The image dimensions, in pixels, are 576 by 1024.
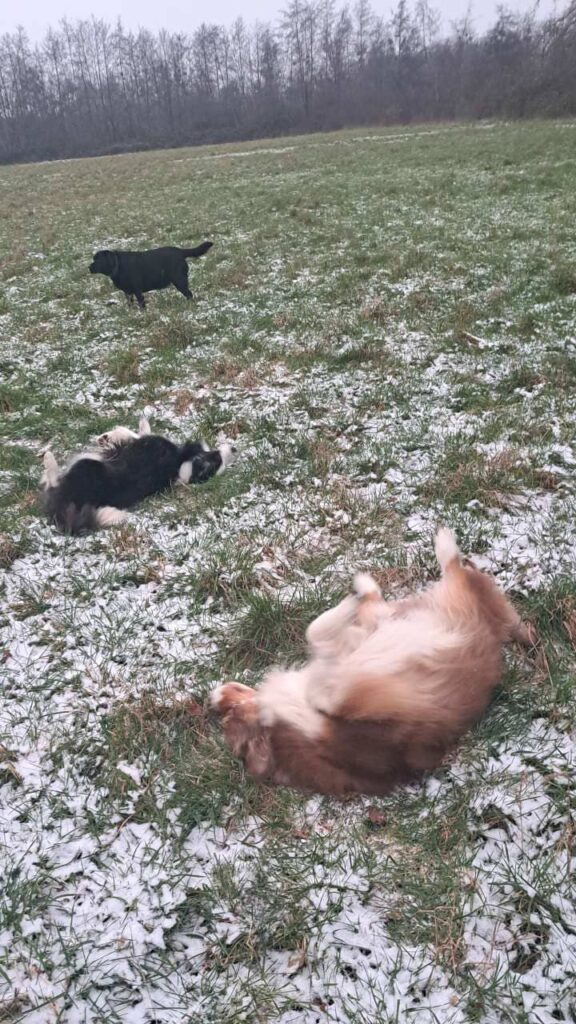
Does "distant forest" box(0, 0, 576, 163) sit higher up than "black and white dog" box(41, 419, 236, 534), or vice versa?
"distant forest" box(0, 0, 576, 163)

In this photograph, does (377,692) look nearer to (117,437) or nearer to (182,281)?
(117,437)

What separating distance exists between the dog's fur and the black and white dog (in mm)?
1806

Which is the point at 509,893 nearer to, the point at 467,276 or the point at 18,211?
the point at 467,276

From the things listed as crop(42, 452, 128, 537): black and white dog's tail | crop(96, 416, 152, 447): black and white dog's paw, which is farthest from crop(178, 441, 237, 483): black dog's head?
crop(42, 452, 128, 537): black and white dog's tail

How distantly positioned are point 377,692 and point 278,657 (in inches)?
31.1

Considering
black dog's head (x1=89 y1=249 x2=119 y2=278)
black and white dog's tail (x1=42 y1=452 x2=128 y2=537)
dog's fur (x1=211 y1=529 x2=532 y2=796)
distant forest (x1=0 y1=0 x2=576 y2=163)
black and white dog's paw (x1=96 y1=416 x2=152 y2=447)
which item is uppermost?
distant forest (x1=0 y1=0 x2=576 y2=163)

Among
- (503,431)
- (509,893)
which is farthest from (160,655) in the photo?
(503,431)

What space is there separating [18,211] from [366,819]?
62.2 feet

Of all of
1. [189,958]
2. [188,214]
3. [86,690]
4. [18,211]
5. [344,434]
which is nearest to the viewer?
[189,958]

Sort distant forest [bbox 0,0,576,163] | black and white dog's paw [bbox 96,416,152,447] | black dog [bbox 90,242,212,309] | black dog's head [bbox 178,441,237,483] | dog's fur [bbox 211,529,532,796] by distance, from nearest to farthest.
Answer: dog's fur [bbox 211,529,532,796], black dog's head [bbox 178,441,237,483], black and white dog's paw [bbox 96,416,152,447], black dog [bbox 90,242,212,309], distant forest [bbox 0,0,576,163]

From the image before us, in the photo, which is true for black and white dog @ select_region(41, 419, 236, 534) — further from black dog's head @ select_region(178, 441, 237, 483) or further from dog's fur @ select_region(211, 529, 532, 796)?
dog's fur @ select_region(211, 529, 532, 796)

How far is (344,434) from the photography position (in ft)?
14.5

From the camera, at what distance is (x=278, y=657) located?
273 cm

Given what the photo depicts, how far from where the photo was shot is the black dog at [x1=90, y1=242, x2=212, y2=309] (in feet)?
24.7
